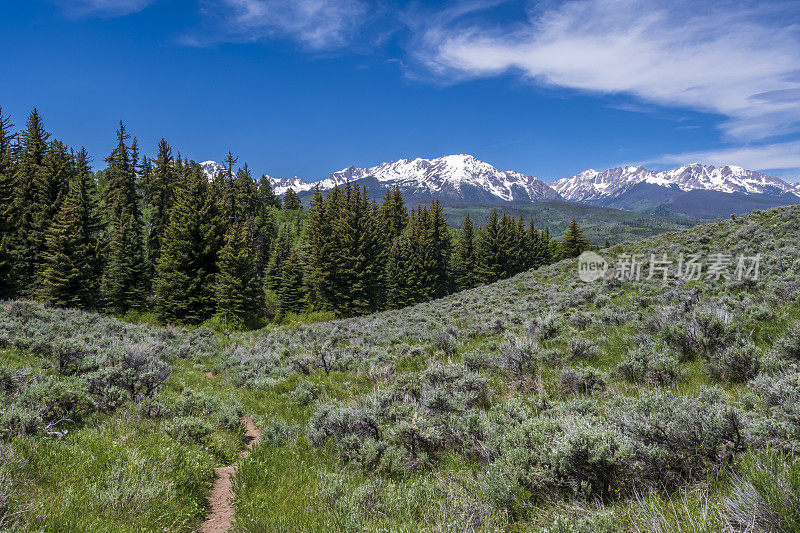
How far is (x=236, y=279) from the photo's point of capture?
102ft

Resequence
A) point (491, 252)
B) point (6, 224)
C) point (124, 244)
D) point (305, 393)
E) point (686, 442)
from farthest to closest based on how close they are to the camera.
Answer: point (491, 252), point (124, 244), point (6, 224), point (305, 393), point (686, 442)

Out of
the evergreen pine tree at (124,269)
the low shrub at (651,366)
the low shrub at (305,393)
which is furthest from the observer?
the evergreen pine tree at (124,269)

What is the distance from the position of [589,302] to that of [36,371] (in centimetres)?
1561

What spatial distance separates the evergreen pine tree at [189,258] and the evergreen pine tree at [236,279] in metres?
1.30

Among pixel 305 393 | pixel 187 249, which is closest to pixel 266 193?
pixel 187 249

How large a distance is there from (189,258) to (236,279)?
5384 mm

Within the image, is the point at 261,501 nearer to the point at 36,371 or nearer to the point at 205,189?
the point at 36,371

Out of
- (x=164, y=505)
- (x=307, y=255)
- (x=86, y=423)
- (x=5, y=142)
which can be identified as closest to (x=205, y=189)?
(x=307, y=255)

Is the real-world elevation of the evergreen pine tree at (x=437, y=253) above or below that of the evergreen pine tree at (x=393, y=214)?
below

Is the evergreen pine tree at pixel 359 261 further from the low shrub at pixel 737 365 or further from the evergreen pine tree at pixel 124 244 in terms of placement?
the low shrub at pixel 737 365

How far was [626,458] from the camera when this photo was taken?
2.93 metres

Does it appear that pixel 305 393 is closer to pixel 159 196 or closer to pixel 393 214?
pixel 159 196

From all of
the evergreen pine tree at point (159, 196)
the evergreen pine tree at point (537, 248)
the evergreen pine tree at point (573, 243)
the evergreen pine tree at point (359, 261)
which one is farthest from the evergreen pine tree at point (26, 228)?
the evergreen pine tree at point (573, 243)

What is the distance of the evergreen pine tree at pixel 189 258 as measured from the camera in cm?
3131
